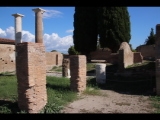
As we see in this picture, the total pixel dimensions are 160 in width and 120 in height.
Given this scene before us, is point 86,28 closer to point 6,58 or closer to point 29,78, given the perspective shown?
point 6,58

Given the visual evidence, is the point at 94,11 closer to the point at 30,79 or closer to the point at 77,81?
the point at 77,81

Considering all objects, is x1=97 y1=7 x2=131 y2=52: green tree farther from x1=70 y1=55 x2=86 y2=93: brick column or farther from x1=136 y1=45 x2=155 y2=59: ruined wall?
x1=70 y1=55 x2=86 y2=93: brick column

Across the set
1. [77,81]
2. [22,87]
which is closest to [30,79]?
[22,87]

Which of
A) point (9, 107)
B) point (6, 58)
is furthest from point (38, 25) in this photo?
point (9, 107)

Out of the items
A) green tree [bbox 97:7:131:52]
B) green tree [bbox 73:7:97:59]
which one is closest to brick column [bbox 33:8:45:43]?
green tree [bbox 97:7:131:52]

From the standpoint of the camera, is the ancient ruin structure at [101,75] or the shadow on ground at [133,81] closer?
the shadow on ground at [133,81]

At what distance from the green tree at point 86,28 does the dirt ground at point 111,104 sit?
1593 centimetres

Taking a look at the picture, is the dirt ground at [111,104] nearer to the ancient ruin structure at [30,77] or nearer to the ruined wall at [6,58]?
the ancient ruin structure at [30,77]

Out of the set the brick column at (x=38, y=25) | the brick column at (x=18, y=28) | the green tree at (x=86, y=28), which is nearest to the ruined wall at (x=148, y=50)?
the green tree at (x=86, y=28)

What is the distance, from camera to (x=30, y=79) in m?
6.49

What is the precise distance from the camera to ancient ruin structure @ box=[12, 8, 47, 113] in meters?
6.47

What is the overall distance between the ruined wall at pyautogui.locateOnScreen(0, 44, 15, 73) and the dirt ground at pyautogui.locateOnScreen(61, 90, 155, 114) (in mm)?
12267

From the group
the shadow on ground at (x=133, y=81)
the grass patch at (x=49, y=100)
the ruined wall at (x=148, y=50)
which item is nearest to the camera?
the grass patch at (x=49, y=100)

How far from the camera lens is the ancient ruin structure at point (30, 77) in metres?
6.47
